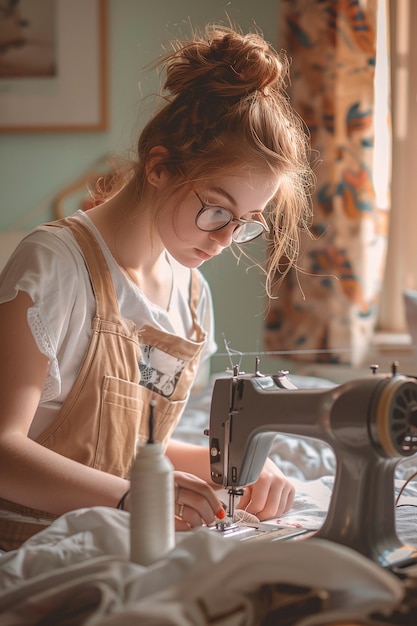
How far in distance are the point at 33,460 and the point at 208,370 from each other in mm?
1947

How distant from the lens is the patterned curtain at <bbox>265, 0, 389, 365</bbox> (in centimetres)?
301

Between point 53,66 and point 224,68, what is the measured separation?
7.52 feet

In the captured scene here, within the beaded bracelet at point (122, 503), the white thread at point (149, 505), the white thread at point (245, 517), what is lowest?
the white thread at point (245, 517)

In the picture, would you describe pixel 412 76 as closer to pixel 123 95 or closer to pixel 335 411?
pixel 123 95

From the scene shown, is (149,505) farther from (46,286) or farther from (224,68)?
(224,68)

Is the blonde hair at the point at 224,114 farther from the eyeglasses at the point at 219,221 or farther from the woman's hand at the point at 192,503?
the woman's hand at the point at 192,503

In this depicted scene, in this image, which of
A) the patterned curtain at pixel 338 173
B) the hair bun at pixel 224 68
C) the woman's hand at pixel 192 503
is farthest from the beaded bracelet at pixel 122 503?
the patterned curtain at pixel 338 173

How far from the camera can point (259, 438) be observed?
114 cm

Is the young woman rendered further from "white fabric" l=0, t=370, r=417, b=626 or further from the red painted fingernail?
"white fabric" l=0, t=370, r=417, b=626

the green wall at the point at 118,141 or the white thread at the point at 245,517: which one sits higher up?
the green wall at the point at 118,141

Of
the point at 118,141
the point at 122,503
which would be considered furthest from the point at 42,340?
the point at 118,141

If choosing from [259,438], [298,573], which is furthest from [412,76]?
[298,573]

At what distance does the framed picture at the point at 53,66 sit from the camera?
11.2 ft

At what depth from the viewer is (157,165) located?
1345 mm
